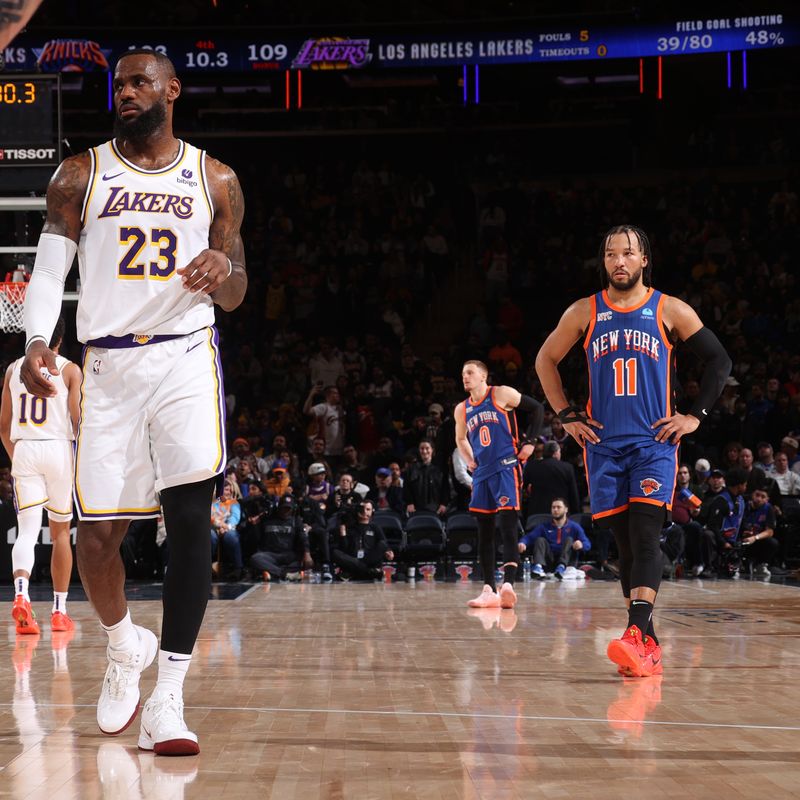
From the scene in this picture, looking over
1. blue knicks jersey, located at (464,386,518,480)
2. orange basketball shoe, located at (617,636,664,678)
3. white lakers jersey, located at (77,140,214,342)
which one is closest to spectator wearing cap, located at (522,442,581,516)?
blue knicks jersey, located at (464,386,518,480)

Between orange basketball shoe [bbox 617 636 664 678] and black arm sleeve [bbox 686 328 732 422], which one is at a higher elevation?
black arm sleeve [bbox 686 328 732 422]

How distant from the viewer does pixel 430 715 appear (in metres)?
3.62

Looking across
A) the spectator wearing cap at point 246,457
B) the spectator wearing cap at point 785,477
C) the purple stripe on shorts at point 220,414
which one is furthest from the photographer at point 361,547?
the purple stripe on shorts at point 220,414

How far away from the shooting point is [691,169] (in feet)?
69.5

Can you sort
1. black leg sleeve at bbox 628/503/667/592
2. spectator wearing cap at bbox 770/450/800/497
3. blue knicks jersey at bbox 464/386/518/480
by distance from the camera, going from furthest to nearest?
spectator wearing cap at bbox 770/450/800/497, blue knicks jersey at bbox 464/386/518/480, black leg sleeve at bbox 628/503/667/592

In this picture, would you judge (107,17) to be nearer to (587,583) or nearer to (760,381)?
(760,381)

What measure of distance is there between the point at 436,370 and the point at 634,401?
38.9 feet

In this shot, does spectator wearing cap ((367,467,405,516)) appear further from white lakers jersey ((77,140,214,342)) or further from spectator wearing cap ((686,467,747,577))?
white lakers jersey ((77,140,214,342))

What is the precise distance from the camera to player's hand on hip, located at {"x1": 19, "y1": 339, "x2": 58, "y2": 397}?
3.15 meters

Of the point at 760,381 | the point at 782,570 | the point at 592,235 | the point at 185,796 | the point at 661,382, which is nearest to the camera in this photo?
the point at 185,796

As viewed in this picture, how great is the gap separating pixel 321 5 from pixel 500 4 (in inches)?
143

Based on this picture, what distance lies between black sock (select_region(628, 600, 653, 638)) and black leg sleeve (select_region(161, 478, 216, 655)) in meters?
2.17

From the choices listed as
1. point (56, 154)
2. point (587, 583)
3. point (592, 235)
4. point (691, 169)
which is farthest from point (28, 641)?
point (691, 169)

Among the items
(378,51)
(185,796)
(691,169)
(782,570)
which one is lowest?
(782,570)
